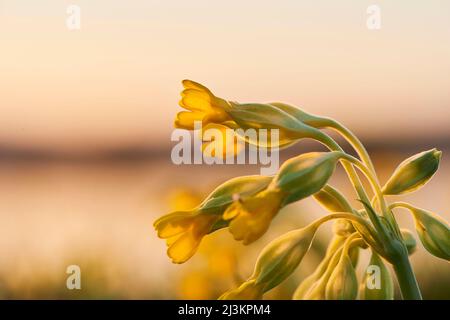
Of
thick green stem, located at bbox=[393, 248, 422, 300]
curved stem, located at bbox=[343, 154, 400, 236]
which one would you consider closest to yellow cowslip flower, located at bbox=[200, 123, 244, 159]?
curved stem, located at bbox=[343, 154, 400, 236]

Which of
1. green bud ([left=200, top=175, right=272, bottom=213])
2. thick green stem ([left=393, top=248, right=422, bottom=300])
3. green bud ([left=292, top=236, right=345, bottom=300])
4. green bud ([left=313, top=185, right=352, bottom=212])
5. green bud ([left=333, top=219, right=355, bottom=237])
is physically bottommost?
thick green stem ([left=393, top=248, right=422, bottom=300])

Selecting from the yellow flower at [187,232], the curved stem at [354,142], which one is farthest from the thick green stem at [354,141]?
the yellow flower at [187,232]

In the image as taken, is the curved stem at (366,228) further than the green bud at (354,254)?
No

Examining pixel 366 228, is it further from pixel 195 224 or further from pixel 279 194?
pixel 195 224

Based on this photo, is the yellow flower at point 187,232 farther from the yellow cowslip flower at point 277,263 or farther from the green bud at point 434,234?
the green bud at point 434,234

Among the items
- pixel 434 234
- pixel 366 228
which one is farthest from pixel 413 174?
pixel 366 228

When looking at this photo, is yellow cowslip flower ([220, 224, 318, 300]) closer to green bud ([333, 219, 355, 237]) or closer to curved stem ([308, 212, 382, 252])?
green bud ([333, 219, 355, 237])
